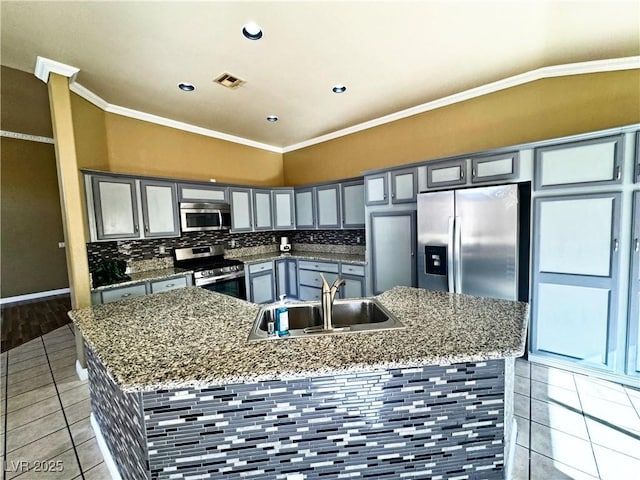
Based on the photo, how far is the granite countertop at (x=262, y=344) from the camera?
0.97 metres

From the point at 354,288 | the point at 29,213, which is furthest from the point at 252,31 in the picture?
the point at 29,213

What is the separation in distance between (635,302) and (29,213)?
8620mm

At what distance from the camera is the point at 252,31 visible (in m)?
2.00

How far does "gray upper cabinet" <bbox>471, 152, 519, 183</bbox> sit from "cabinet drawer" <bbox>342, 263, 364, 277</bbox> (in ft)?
5.72

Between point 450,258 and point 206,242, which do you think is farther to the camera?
point 206,242

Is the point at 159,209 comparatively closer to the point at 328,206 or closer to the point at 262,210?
the point at 262,210

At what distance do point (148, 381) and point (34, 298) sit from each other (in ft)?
21.5

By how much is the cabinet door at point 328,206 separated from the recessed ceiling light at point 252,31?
232 centimetres

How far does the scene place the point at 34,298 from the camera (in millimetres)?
5180

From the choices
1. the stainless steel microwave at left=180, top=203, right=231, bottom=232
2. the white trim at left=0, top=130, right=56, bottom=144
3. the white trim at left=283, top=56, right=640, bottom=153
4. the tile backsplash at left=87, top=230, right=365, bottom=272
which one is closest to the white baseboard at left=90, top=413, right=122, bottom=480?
the tile backsplash at left=87, top=230, right=365, bottom=272

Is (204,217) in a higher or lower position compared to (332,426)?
higher

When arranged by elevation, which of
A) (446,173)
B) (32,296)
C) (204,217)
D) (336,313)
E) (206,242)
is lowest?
(32,296)

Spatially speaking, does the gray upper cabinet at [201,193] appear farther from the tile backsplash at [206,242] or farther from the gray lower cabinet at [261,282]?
the gray lower cabinet at [261,282]

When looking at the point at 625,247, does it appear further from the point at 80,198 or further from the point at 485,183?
the point at 80,198
